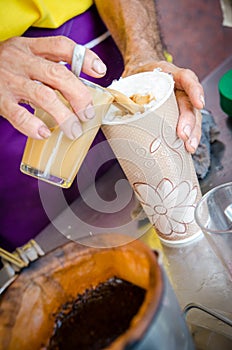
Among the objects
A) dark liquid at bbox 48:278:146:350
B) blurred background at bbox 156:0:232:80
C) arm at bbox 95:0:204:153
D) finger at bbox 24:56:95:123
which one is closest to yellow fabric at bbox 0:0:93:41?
arm at bbox 95:0:204:153

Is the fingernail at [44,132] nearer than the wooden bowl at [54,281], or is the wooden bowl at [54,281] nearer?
the wooden bowl at [54,281]

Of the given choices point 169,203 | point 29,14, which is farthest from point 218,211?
point 29,14

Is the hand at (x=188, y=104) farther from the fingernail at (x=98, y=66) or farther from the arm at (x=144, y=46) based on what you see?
the fingernail at (x=98, y=66)

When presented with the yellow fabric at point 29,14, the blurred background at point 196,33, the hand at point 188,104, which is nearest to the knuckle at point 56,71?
the hand at point 188,104

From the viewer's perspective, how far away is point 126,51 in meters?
1.21

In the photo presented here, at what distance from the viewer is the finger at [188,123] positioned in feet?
2.84

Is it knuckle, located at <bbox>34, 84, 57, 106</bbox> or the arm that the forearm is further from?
knuckle, located at <bbox>34, 84, 57, 106</bbox>

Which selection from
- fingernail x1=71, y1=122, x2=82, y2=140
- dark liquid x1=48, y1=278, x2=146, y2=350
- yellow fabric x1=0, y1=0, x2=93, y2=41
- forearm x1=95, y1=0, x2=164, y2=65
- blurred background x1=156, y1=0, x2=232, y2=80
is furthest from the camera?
blurred background x1=156, y1=0, x2=232, y2=80

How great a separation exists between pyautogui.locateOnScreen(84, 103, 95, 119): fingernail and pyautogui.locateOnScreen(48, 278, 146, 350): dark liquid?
26 centimetres

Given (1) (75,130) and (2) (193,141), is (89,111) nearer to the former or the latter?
(1) (75,130)

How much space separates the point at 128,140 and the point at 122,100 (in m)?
0.07

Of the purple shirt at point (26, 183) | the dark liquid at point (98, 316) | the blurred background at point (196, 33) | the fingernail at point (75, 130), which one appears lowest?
the blurred background at point (196, 33)

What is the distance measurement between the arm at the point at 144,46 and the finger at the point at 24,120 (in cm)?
28

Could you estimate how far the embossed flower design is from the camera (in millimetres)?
881
